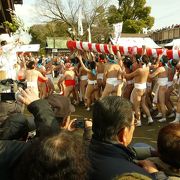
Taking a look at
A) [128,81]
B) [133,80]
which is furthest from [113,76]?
[133,80]

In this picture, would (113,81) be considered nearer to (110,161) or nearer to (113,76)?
(113,76)

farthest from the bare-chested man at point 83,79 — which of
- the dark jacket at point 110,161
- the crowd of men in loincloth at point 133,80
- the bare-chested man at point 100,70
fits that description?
the dark jacket at point 110,161

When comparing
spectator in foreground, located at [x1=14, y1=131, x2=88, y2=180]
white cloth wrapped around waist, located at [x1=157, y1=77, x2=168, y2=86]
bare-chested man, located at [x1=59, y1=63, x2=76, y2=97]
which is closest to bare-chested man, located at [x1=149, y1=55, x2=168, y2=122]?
white cloth wrapped around waist, located at [x1=157, y1=77, x2=168, y2=86]

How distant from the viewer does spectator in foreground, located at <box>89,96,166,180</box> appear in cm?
176

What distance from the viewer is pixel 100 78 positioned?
1023 centimetres

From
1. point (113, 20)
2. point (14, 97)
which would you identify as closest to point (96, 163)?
point (14, 97)

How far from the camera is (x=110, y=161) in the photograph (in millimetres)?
1783

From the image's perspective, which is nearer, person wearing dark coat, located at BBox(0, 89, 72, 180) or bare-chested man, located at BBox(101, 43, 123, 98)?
person wearing dark coat, located at BBox(0, 89, 72, 180)

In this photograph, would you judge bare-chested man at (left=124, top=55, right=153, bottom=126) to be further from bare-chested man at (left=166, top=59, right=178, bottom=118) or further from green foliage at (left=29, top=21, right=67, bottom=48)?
green foliage at (left=29, top=21, right=67, bottom=48)

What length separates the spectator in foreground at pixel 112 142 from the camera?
1759mm

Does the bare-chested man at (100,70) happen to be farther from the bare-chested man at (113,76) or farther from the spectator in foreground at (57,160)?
the spectator in foreground at (57,160)

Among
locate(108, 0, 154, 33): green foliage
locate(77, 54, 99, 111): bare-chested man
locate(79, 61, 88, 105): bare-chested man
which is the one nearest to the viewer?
locate(77, 54, 99, 111): bare-chested man

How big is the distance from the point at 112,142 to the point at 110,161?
0.66 feet

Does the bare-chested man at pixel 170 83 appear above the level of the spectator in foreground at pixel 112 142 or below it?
below
